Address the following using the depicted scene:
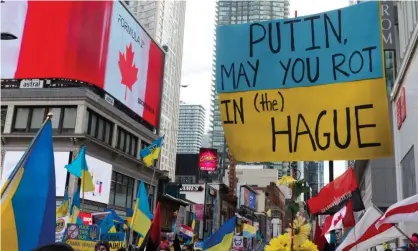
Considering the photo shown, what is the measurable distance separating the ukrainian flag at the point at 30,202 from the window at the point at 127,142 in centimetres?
3546

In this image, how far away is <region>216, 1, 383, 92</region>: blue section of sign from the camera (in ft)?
17.1

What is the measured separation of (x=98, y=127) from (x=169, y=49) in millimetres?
110451

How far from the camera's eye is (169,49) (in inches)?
5659

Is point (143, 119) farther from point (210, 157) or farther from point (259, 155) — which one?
point (259, 155)

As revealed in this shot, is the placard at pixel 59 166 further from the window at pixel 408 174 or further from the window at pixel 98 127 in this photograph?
the window at pixel 408 174

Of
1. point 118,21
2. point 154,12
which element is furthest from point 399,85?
point 154,12

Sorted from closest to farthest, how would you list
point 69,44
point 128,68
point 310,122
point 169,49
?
point 310,122 → point 69,44 → point 128,68 → point 169,49

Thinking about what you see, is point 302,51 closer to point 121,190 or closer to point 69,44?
point 69,44

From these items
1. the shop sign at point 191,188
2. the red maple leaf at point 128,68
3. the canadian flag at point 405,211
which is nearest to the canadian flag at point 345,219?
the canadian flag at point 405,211

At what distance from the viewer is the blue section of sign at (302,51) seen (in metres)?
5.22

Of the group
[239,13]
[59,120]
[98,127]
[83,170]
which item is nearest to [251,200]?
[239,13]

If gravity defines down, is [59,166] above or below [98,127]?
below

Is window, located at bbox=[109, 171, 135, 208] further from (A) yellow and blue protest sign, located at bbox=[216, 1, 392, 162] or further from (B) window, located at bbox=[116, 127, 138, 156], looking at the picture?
(A) yellow and blue protest sign, located at bbox=[216, 1, 392, 162]

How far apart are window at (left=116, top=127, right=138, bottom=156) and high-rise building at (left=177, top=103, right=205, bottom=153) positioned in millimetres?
105311
